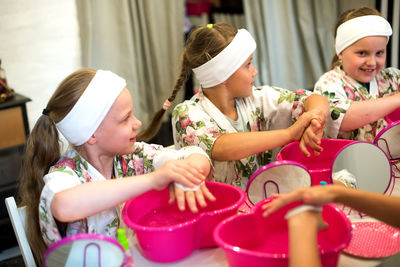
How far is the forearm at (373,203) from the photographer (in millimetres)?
848

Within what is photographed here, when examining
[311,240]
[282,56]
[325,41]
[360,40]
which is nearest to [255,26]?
[282,56]

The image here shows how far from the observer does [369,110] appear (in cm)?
144

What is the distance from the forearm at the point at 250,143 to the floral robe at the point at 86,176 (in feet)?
0.35

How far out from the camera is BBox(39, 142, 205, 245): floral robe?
1.06 m

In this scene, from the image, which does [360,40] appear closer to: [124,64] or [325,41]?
[124,64]

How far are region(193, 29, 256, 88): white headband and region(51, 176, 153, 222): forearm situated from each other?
0.53 meters

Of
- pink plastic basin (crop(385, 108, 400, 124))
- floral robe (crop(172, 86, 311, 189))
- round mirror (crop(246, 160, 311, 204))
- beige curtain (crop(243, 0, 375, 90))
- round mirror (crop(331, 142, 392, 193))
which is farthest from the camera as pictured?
beige curtain (crop(243, 0, 375, 90))

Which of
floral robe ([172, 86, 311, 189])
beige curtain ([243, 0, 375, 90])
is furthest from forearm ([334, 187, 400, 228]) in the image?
beige curtain ([243, 0, 375, 90])

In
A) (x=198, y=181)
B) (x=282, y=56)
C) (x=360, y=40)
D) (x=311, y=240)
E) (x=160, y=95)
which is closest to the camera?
(x=311, y=240)

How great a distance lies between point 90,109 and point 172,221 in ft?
1.15

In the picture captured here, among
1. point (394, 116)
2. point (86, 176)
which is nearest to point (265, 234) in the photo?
point (86, 176)

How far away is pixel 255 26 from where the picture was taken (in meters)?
3.58

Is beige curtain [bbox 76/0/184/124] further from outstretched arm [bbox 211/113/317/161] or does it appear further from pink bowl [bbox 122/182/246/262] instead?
pink bowl [bbox 122/182/246/262]

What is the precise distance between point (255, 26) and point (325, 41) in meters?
0.60
